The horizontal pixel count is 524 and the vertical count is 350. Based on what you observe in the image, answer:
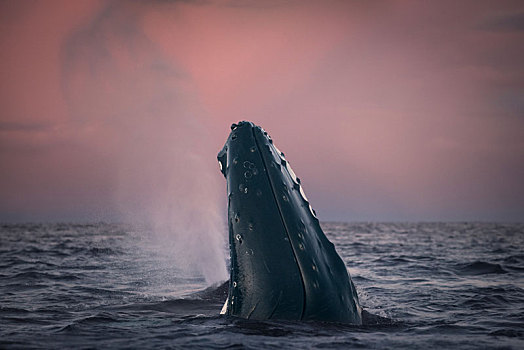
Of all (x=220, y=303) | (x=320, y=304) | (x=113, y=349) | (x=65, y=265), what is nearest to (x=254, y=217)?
(x=320, y=304)

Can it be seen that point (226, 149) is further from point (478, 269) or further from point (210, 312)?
point (478, 269)

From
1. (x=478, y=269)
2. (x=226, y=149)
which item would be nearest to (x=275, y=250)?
(x=226, y=149)

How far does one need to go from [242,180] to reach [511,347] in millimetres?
2873

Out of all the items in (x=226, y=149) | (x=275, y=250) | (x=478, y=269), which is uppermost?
(x=226, y=149)

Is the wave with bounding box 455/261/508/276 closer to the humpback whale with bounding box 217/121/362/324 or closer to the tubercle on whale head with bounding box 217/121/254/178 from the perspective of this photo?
the humpback whale with bounding box 217/121/362/324

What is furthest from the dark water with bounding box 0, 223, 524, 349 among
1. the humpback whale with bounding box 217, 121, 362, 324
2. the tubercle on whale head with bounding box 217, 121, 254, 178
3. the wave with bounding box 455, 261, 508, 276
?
the tubercle on whale head with bounding box 217, 121, 254, 178

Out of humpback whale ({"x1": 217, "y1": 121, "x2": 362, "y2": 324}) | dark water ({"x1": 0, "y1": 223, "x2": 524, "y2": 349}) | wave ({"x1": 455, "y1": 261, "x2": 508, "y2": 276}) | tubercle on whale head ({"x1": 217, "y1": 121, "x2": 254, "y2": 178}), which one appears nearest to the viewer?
humpback whale ({"x1": 217, "y1": 121, "x2": 362, "y2": 324})

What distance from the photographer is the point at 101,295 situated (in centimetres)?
841

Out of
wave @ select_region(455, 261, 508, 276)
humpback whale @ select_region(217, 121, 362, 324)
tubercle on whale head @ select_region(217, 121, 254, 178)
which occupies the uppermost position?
tubercle on whale head @ select_region(217, 121, 254, 178)

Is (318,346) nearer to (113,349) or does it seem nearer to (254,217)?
(254,217)

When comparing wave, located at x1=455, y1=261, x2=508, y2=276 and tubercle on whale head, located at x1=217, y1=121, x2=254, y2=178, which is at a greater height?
tubercle on whale head, located at x1=217, y1=121, x2=254, y2=178

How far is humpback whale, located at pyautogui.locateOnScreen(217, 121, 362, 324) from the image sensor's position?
4.26m

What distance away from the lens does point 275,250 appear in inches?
168

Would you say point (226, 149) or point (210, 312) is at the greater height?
point (226, 149)
